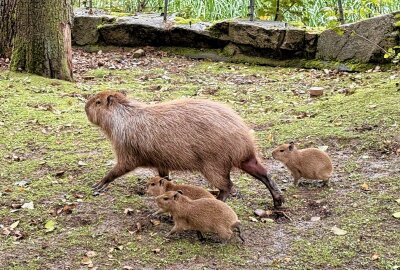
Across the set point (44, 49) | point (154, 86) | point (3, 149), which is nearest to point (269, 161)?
point (3, 149)

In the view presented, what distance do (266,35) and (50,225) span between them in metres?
5.60

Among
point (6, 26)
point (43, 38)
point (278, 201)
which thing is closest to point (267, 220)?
point (278, 201)

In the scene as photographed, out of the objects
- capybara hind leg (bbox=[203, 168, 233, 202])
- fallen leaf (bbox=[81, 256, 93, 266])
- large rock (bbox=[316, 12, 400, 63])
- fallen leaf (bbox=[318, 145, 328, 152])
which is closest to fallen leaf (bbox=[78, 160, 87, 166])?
capybara hind leg (bbox=[203, 168, 233, 202])

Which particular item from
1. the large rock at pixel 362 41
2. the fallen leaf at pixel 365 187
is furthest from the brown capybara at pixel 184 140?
the large rock at pixel 362 41

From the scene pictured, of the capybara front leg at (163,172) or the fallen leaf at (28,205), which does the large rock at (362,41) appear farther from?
the fallen leaf at (28,205)

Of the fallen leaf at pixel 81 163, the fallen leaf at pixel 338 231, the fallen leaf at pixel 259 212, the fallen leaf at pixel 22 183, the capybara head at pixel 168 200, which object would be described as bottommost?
the fallen leaf at pixel 22 183

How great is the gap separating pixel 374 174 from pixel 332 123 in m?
1.24

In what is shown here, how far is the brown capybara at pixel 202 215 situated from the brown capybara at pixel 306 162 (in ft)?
3.48

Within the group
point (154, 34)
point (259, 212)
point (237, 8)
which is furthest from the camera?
point (237, 8)

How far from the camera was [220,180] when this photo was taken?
12.3ft

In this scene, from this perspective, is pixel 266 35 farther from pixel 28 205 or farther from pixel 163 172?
pixel 28 205

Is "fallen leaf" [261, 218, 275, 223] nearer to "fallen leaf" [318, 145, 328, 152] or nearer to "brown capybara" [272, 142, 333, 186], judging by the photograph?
"brown capybara" [272, 142, 333, 186]

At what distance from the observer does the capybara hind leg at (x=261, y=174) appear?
12.6 ft

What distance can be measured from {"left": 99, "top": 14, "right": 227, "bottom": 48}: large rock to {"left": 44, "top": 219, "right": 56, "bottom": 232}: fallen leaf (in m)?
5.81
